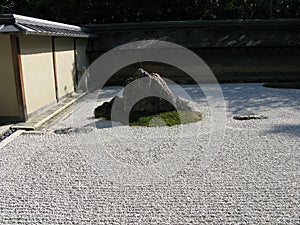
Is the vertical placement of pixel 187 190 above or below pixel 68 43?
below

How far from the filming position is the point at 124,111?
7.24m

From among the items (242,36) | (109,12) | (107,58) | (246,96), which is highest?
(109,12)

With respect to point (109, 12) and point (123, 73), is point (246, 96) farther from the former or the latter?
point (109, 12)

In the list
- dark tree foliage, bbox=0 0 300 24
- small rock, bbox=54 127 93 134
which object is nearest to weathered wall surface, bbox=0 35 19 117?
small rock, bbox=54 127 93 134

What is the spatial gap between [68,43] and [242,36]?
→ 7805 millimetres

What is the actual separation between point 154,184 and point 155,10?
16.6m

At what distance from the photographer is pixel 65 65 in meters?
10.2

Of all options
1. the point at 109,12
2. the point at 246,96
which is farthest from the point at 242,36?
the point at 109,12

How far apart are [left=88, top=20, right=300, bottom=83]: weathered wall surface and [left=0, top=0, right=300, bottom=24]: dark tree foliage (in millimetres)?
5497

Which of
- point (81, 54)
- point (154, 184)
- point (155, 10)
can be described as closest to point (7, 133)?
point (154, 184)

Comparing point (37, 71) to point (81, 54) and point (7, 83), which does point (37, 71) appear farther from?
point (81, 54)

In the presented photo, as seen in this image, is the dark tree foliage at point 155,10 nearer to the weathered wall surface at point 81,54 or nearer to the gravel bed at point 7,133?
the weathered wall surface at point 81,54

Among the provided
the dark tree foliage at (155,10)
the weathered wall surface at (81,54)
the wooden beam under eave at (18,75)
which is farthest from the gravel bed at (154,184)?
the dark tree foliage at (155,10)

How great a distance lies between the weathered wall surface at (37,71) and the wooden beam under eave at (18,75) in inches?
6.5
